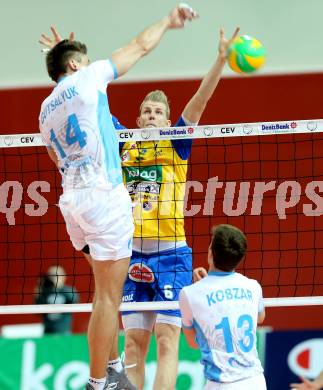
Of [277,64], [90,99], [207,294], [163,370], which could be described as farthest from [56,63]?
[277,64]

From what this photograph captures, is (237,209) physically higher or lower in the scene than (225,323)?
higher

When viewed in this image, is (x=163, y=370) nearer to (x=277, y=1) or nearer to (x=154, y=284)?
(x=154, y=284)

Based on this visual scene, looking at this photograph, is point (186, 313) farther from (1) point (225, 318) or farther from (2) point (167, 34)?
(2) point (167, 34)

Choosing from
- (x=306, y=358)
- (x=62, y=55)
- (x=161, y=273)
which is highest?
(x=62, y=55)

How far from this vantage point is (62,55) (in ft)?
21.6

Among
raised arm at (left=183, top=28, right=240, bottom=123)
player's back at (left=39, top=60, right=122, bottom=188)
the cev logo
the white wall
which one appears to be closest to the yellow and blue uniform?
raised arm at (left=183, top=28, right=240, bottom=123)

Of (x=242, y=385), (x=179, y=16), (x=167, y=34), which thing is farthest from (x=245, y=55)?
(x=167, y=34)

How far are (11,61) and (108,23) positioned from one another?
61.2 inches

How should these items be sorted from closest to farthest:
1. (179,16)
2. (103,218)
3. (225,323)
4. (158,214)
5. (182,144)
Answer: (225,323), (103,218), (179,16), (158,214), (182,144)

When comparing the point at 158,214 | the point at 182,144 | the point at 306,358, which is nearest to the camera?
the point at 158,214

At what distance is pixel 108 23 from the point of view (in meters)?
14.0

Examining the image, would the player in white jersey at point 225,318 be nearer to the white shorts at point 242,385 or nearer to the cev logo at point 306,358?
the white shorts at point 242,385

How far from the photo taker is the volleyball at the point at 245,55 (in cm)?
704

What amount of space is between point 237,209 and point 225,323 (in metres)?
5.12
